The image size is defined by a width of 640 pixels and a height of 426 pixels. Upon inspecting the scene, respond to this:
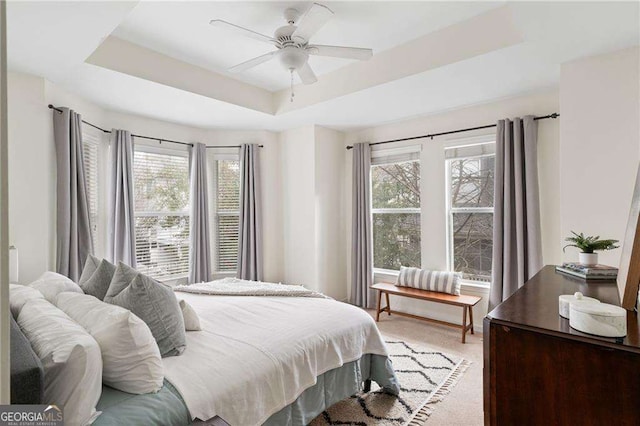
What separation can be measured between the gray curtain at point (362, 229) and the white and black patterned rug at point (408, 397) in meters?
1.40

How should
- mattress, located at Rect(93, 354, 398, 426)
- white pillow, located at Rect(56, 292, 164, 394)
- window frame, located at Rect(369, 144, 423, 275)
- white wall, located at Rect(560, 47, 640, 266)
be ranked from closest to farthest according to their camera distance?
1. mattress, located at Rect(93, 354, 398, 426)
2. white pillow, located at Rect(56, 292, 164, 394)
3. white wall, located at Rect(560, 47, 640, 266)
4. window frame, located at Rect(369, 144, 423, 275)

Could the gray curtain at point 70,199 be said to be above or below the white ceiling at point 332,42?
below

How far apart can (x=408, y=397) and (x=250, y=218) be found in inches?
115

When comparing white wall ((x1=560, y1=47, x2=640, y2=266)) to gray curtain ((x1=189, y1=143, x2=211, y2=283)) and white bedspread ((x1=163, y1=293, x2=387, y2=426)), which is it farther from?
gray curtain ((x1=189, y1=143, x2=211, y2=283))

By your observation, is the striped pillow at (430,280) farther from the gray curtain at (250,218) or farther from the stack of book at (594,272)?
the stack of book at (594,272)

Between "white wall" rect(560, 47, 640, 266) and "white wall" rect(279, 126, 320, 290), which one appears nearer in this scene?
"white wall" rect(560, 47, 640, 266)

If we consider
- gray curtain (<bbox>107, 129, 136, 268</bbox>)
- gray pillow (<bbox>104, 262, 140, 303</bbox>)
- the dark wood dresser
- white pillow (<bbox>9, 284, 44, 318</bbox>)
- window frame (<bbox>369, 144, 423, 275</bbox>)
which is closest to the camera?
the dark wood dresser

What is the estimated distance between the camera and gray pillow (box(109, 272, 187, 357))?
5.24 feet

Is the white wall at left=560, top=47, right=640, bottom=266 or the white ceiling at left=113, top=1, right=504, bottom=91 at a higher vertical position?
the white ceiling at left=113, top=1, right=504, bottom=91

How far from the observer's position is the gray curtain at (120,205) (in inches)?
142

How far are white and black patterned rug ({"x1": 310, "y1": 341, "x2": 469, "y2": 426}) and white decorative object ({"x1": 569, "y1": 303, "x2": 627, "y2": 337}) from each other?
1.56m

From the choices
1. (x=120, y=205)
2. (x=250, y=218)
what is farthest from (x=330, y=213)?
(x=120, y=205)

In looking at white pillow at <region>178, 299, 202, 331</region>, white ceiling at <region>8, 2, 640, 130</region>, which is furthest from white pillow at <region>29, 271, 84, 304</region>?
white ceiling at <region>8, 2, 640, 130</region>

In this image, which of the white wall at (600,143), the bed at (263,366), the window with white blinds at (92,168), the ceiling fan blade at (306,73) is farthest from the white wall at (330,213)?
the white wall at (600,143)
